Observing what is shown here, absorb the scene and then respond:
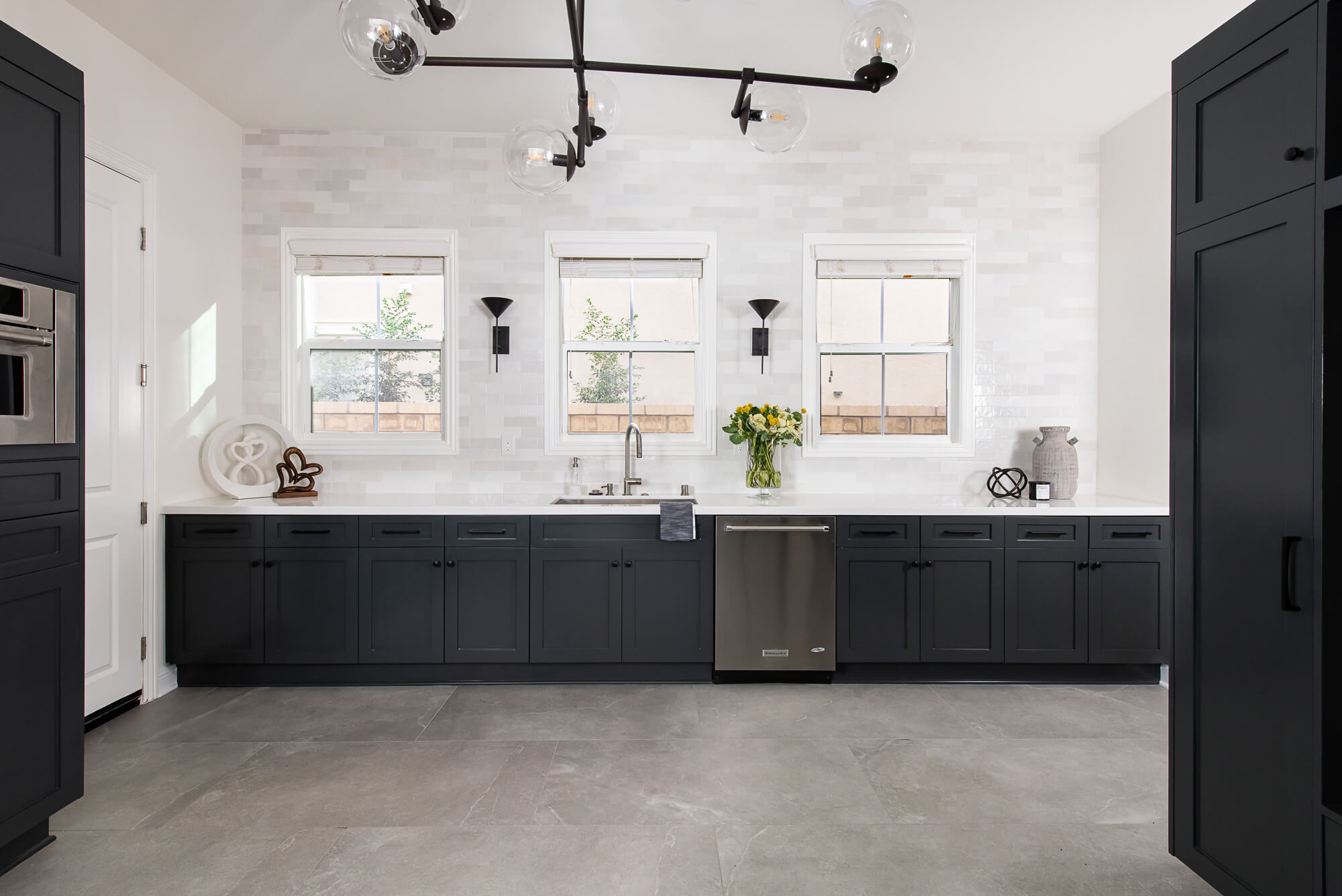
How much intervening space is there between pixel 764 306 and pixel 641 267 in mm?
797

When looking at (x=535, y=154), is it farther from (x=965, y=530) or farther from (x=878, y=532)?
(x=965, y=530)

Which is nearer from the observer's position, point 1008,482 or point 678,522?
point 678,522

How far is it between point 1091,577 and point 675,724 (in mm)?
2308

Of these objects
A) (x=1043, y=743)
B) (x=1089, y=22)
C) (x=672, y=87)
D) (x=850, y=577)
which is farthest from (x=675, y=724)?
(x=1089, y=22)

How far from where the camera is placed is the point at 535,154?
1.89 meters

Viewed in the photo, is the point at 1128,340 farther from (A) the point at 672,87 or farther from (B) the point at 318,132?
(B) the point at 318,132

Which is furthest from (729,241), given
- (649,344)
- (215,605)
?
(215,605)

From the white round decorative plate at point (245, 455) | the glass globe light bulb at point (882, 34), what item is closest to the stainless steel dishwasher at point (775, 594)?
the glass globe light bulb at point (882, 34)

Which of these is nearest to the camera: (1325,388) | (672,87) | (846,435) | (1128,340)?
(1325,388)

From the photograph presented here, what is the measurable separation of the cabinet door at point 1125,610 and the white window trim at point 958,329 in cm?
98

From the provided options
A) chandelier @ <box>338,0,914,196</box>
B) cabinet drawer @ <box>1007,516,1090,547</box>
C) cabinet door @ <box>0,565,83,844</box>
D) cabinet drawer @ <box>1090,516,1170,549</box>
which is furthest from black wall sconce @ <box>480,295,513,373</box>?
cabinet drawer @ <box>1090,516,1170,549</box>

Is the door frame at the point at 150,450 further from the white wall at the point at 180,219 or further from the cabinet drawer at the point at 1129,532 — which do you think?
the cabinet drawer at the point at 1129,532

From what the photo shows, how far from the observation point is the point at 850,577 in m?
3.48

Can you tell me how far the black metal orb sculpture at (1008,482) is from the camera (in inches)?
156
